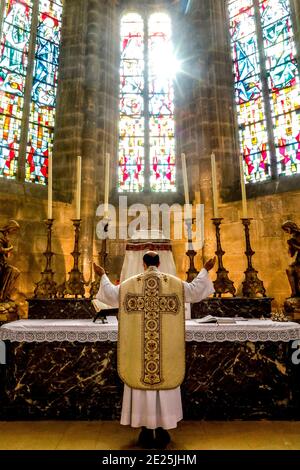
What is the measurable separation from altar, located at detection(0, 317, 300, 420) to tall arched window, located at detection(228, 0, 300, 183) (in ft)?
14.9

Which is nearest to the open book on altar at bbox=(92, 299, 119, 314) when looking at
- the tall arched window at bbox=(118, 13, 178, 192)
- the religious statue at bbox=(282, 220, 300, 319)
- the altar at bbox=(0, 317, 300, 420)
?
the altar at bbox=(0, 317, 300, 420)

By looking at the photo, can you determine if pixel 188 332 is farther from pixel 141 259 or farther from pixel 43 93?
pixel 43 93

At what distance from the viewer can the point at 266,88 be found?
7.02 metres

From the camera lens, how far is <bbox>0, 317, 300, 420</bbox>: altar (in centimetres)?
294

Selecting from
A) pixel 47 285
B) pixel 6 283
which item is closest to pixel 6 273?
pixel 6 283

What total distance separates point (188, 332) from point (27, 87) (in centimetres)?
679

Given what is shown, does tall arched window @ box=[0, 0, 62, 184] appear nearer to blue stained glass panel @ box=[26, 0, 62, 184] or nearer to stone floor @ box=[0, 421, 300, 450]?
blue stained glass panel @ box=[26, 0, 62, 184]

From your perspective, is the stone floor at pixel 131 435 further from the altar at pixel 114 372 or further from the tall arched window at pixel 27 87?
the tall arched window at pixel 27 87

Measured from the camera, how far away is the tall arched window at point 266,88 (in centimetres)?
658

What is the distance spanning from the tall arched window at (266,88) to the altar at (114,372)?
4556 millimetres

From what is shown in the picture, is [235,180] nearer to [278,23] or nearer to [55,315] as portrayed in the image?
[278,23]

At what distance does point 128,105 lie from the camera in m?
8.09
